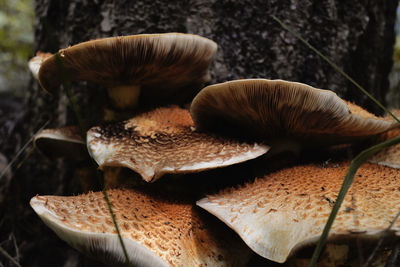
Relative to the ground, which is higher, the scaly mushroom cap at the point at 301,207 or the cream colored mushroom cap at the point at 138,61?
the cream colored mushroom cap at the point at 138,61

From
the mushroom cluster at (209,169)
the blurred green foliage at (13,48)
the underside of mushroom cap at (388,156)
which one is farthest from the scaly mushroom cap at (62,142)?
the blurred green foliage at (13,48)

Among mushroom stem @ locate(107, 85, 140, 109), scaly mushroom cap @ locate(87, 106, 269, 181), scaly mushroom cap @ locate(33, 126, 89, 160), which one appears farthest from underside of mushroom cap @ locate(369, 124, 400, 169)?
scaly mushroom cap @ locate(33, 126, 89, 160)

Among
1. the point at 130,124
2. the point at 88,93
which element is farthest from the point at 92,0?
the point at 130,124

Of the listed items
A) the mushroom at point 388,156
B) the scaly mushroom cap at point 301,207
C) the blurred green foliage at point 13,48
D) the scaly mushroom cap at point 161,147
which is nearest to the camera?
the scaly mushroom cap at point 301,207

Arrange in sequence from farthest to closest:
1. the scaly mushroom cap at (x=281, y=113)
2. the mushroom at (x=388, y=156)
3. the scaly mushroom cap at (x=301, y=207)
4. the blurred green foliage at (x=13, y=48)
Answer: the blurred green foliage at (x=13, y=48), the mushroom at (x=388, y=156), the scaly mushroom cap at (x=281, y=113), the scaly mushroom cap at (x=301, y=207)

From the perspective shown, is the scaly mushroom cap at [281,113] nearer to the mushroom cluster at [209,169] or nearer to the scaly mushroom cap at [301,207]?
the mushroom cluster at [209,169]

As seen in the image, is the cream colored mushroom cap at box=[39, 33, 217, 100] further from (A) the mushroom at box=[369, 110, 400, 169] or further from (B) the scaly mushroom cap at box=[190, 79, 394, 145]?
(A) the mushroom at box=[369, 110, 400, 169]

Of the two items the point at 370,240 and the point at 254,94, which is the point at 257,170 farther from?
the point at 370,240
